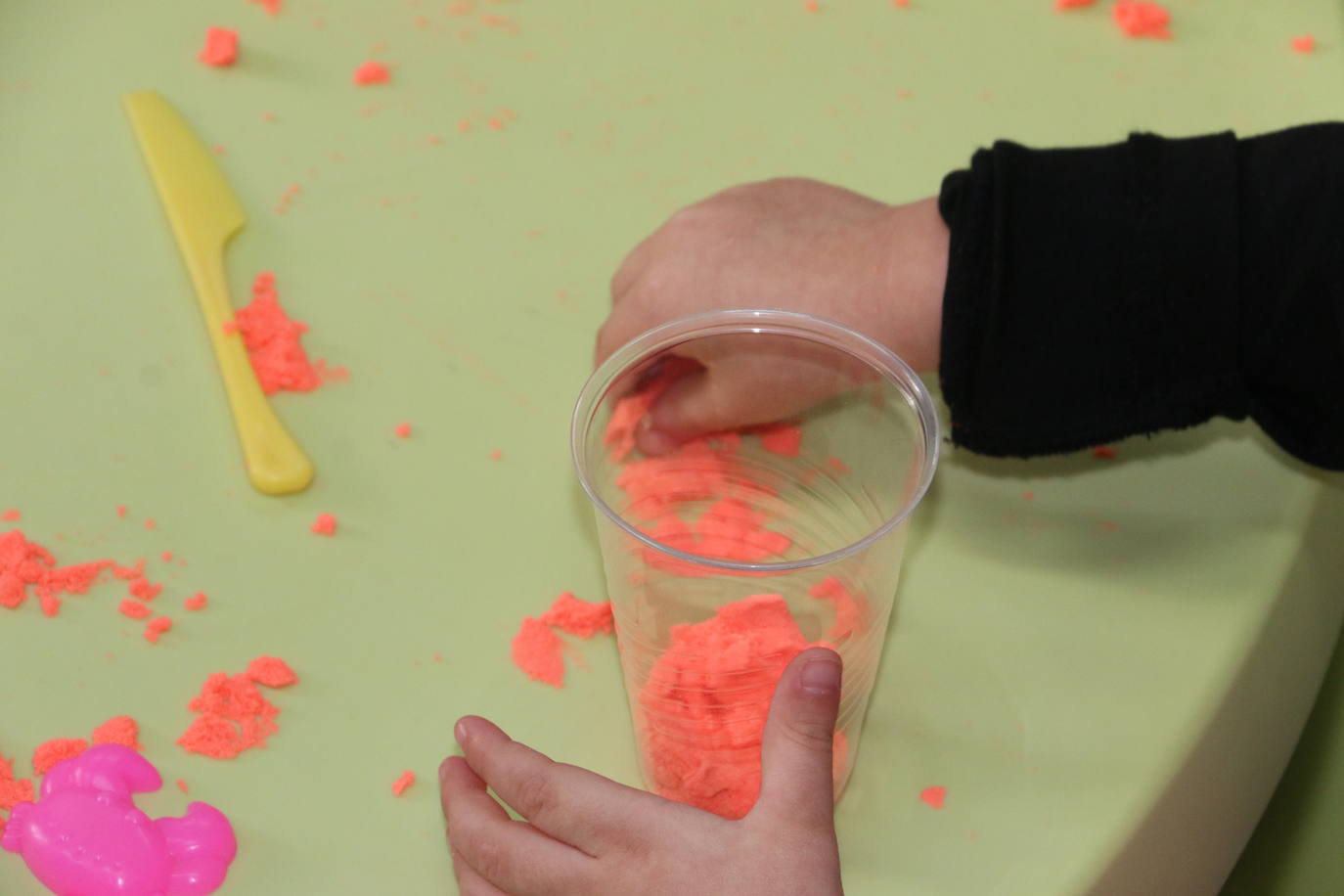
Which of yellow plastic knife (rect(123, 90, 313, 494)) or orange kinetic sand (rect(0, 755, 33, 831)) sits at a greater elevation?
yellow plastic knife (rect(123, 90, 313, 494))

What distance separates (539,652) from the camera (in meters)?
0.57

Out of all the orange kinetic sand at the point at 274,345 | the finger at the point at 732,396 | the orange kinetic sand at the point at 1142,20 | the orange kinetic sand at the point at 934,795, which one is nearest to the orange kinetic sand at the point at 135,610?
the orange kinetic sand at the point at 274,345

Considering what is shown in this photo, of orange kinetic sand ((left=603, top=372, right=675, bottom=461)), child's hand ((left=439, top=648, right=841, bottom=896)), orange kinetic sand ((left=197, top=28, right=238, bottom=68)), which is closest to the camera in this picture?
child's hand ((left=439, top=648, right=841, bottom=896))

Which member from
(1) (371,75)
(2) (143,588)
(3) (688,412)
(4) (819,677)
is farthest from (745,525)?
(1) (371,75)

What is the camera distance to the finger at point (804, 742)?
438 millimetres

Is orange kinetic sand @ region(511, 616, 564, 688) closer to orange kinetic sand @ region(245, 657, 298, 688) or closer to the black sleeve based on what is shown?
orange kinetic sand @ region(245, 657, 298, 688)

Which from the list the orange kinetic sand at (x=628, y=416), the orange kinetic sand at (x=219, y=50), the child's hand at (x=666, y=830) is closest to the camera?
the child's hand at (x=666, y=830)

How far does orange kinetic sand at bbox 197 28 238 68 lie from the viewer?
0.78 m

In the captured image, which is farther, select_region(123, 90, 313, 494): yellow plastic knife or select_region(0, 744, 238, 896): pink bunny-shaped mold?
select_region(123, 90, 313, 494): yellow plastic knife

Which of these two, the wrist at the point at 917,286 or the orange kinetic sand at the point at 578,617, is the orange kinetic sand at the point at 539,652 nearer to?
the orange kinetic sand at the point at 578,617

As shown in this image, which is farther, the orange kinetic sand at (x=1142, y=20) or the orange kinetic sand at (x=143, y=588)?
the orange kinetic sand at (x=1142, y=20)

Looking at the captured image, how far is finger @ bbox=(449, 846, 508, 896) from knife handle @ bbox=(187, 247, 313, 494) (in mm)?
199

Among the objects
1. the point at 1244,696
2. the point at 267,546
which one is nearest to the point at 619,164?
the point at 267,546

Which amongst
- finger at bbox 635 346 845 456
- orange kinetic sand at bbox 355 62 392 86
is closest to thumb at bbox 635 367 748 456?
finger at bbox 635 346 845 456
